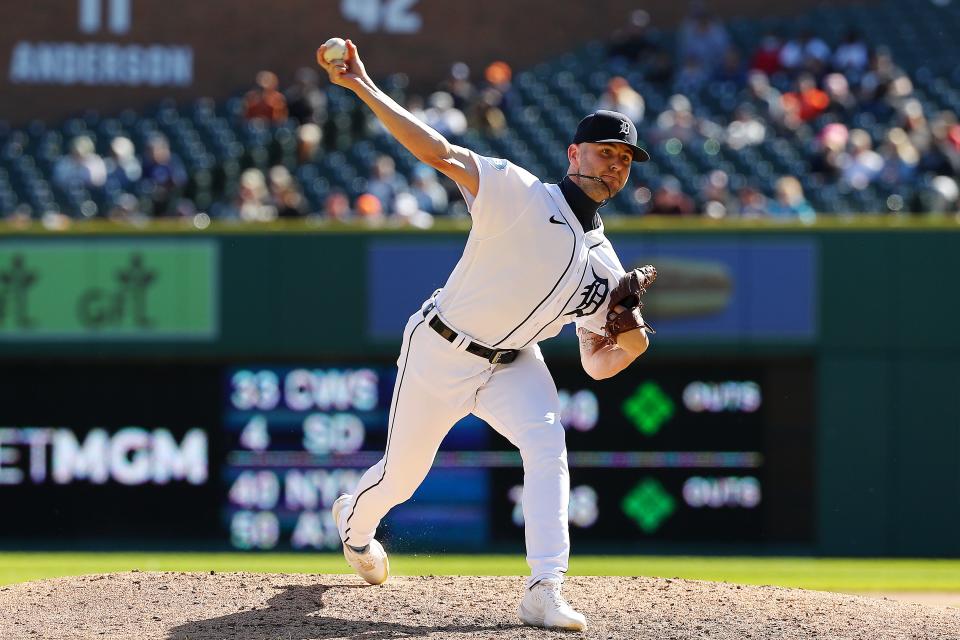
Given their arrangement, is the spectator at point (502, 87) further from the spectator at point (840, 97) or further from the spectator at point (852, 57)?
the spectator at point (852, 57)

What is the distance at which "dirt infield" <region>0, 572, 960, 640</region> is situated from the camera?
5.54m

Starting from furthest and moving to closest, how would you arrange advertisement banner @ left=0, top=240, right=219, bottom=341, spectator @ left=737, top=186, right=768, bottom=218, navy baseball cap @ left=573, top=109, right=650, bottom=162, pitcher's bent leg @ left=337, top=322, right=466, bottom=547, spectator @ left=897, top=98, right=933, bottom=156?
spectator @ left=897, top=98, right=933, bottom=156 → spectator @ left=737, top=186, right=768, bottom=218 → advertisement banner @ left=0, top=240, right=219, bottom=341 → pitcher's bent leg @ left=337, top=322, right=466, bottom=547 → navy baseball cap @ left=573, top=109, right=650, bottom=162

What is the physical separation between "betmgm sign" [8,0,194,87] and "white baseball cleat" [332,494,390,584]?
13.9m

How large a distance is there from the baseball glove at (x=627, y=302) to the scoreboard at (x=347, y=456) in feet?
19.0

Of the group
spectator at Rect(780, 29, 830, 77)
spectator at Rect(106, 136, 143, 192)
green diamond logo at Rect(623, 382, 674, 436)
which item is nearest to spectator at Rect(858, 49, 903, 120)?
spectator at Rect(780, 29, 830, 77)

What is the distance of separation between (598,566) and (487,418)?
5.34 m

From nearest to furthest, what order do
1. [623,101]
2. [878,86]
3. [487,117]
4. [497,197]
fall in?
[497,197] → [623,101] → [487,117] → [878,86]

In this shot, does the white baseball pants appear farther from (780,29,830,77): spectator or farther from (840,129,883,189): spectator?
(780,29,830,77): spectator

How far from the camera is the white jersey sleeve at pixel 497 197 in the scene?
5.37m

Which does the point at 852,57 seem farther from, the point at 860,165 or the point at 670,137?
the point at 670,137

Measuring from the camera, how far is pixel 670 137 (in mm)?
14484

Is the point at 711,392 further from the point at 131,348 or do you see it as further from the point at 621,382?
the point at 131,348

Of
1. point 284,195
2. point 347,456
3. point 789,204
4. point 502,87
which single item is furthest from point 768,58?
point 347,456

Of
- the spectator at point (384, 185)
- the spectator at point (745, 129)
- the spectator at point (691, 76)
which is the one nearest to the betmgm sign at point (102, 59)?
the spectator at point (691, 76)
